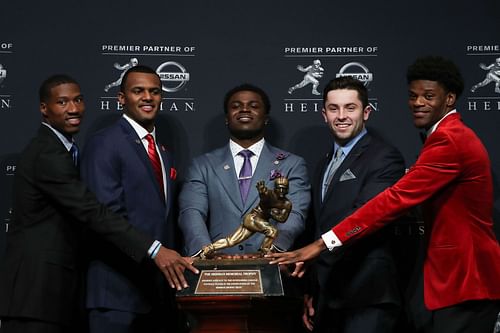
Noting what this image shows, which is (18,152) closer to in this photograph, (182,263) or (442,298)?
(182,263)

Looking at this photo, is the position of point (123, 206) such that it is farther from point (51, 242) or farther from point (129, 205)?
point (51, 242)

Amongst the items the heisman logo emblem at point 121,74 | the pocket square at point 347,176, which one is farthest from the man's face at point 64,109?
the pocket square at point 347,176

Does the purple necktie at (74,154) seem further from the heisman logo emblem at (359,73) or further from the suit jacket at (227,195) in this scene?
the heisman logo emblem at (359,73)

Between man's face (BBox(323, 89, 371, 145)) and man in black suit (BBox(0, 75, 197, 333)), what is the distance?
3.68 feet

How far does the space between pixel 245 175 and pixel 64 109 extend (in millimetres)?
1080

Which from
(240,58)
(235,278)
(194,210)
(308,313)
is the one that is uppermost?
(240,58)

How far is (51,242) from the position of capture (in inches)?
156

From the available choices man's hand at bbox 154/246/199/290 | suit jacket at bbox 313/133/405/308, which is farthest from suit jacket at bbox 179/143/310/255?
man's hand at bbox 154/246/199/290

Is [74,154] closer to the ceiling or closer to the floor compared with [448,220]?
closer to the ceiling

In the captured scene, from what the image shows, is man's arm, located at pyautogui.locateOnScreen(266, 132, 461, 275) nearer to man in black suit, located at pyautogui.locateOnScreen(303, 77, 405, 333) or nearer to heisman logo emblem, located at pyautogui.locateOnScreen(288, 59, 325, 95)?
man in black suit, located at pyautogui.locateOnScreen(303, 77, 405, 333)

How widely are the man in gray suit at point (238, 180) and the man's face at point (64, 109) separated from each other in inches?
29.0

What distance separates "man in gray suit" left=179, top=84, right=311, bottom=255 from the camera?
4.32m

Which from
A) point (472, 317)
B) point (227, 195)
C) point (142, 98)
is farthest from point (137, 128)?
point (472, 317)

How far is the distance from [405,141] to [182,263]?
1991 millimetres
